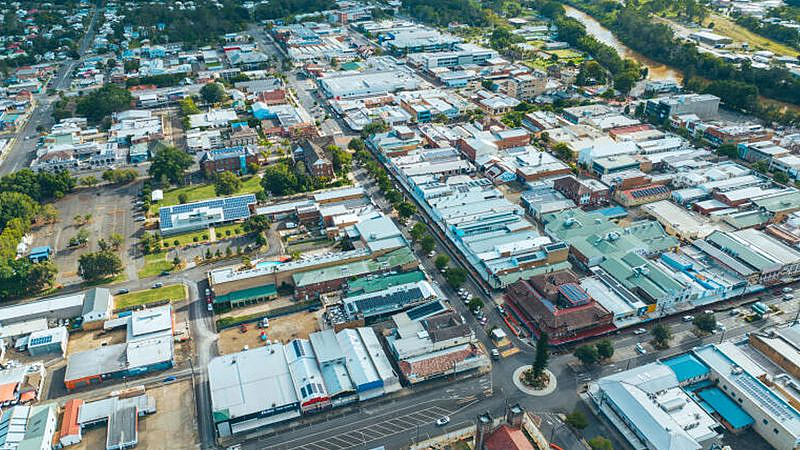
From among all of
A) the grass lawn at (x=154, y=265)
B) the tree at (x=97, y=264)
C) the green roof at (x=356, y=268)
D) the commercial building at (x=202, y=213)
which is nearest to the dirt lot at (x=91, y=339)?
the tree at (x=97, y=264)

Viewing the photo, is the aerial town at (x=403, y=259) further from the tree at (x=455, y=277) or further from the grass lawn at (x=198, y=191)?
the grass lawn at (x=198, y=191)

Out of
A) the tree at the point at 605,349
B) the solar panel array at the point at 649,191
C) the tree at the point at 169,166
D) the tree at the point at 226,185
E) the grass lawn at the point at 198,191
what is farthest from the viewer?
the tree at the point at 169,166

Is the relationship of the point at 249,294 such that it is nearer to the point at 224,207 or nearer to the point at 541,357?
the point at 224,207

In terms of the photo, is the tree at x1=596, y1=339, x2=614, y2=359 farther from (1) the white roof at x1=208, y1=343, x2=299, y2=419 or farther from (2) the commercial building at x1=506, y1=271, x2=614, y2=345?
(1) the white roof at x1=208, y1=343, x2=299, y2=419

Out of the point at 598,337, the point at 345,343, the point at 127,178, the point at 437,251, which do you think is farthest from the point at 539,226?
the point at 127,178

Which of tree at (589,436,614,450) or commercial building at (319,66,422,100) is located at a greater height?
tree at (589,436,614,450)

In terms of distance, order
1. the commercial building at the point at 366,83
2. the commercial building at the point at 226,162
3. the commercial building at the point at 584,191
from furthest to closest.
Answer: the commercial building at the point at 366,83 → the commercial building at the point at 226,162 → the commercial building at the point at 584,191

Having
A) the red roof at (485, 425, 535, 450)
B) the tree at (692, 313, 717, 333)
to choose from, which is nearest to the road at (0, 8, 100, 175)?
the red roof at (485, 425, 535, 450)
